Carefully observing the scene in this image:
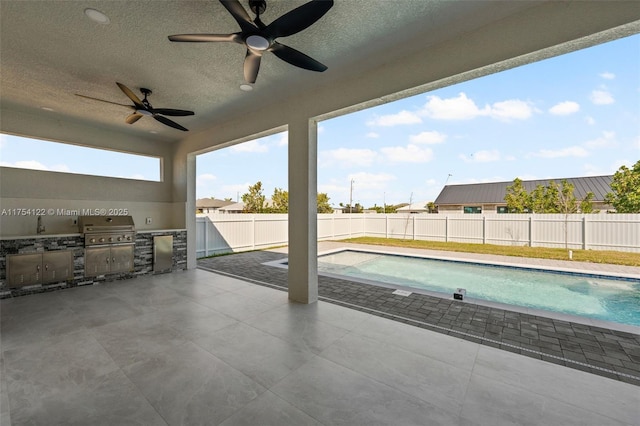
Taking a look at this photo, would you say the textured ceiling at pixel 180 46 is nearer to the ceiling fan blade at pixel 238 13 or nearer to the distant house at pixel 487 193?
the ceiling fan blade at pixel 238 13

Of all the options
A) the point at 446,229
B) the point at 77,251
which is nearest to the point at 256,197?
the point at 446,229

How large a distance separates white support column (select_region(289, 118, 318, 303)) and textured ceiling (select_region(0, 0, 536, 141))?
2.21 feet

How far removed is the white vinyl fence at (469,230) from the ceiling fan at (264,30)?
648 cm

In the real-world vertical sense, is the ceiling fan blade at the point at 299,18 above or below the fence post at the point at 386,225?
above

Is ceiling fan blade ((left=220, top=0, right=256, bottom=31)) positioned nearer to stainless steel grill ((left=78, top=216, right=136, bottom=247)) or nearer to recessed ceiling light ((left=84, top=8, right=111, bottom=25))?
recessed ceiling light ((left=84, top=8, right=111, bottom=25))

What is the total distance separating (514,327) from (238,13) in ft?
13.2

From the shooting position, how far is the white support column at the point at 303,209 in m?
3.71

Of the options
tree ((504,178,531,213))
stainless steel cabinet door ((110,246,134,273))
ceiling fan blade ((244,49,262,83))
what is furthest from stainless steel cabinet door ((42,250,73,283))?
tree ((504,178,531,213))

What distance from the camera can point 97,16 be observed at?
7.32ft

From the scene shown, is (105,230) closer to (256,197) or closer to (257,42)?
(257,42)

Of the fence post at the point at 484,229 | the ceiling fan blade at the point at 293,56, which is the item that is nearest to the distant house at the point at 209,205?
the fence post at the point at 484,229

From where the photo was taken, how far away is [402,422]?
1.56 metres

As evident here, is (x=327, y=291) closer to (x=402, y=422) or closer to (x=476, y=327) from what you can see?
(x=476, y=327)

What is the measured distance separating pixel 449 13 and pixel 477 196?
17829 mm
